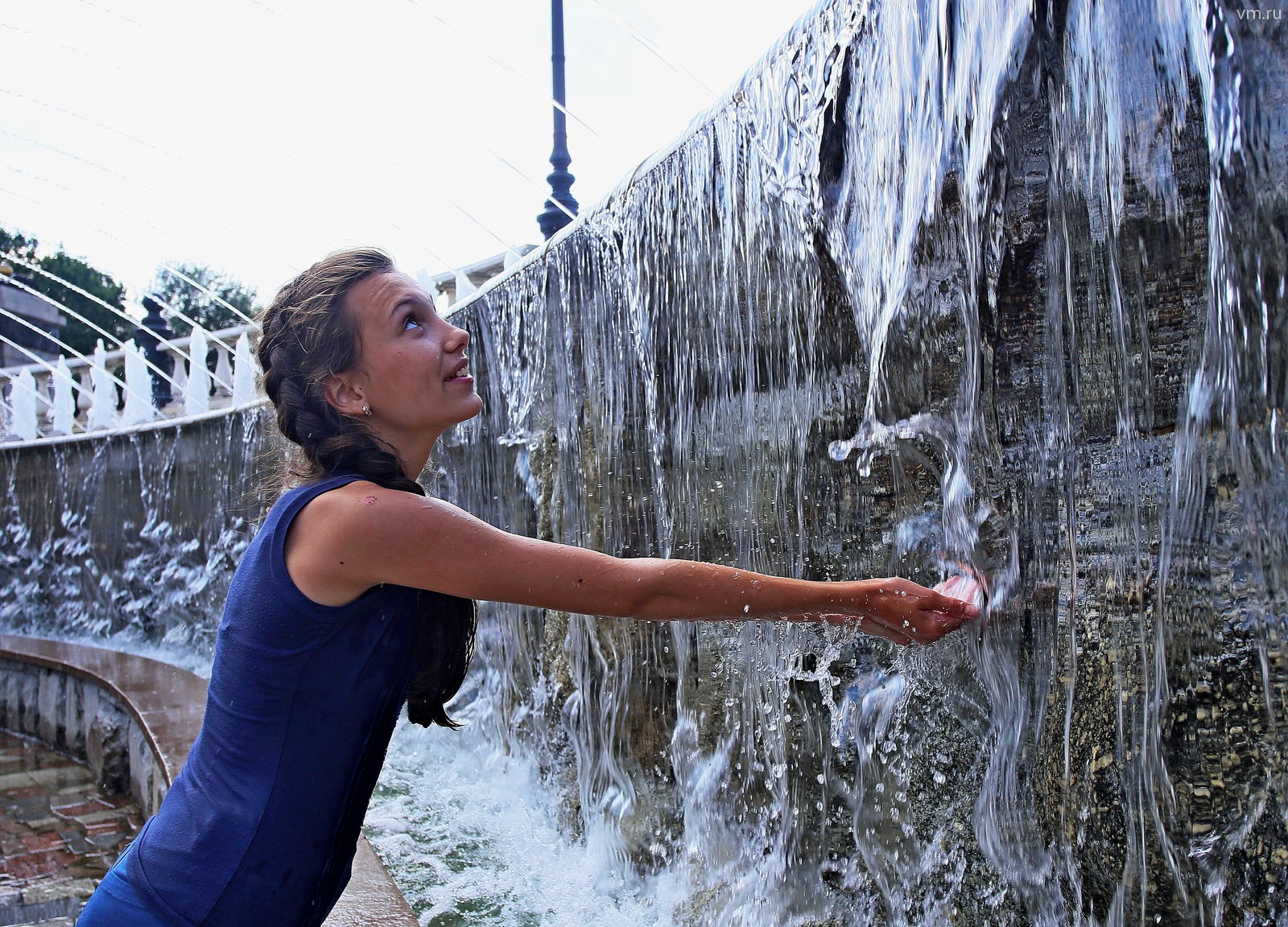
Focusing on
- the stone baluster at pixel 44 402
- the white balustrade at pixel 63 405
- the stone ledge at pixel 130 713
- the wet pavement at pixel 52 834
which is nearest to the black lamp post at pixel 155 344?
the white balustrade at pixel 63 405

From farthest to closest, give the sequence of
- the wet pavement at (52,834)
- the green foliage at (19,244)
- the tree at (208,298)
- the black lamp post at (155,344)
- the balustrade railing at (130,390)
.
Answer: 1. the tree at (208,298)
2. the green foliage at (19,244)
3. the balustrade railing at (130,390)
4. the black lamp post at (155,344)
5. the wet pavement at (52,834)

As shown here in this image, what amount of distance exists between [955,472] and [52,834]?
4681 millimetres

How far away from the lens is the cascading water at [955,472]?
206 centimetres

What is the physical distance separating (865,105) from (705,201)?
104 cm

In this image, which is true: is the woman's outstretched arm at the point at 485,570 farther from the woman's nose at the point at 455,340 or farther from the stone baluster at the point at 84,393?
the stone baluster at the point at 84,393

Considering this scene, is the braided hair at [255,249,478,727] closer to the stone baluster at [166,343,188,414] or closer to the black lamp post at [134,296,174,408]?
the black lamp post at [134,296,174,408]

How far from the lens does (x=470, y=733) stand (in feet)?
21.3

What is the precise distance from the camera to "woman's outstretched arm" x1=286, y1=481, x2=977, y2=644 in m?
1.58

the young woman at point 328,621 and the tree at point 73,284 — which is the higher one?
the tree at point 73,284

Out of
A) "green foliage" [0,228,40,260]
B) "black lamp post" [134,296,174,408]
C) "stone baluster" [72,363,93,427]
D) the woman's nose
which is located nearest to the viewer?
the woman's nose

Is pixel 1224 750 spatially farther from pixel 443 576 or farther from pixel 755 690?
pixel 755 690

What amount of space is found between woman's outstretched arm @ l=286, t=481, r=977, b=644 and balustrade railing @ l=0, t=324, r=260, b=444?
38.3 feet

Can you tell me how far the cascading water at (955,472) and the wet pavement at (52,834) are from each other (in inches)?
50.8

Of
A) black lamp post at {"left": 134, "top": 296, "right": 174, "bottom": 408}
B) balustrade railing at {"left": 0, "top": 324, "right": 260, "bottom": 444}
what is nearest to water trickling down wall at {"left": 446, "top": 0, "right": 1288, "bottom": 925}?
balustrade railing at {"left": 0, "top": 324, "right": 260, "bottom": 444}
